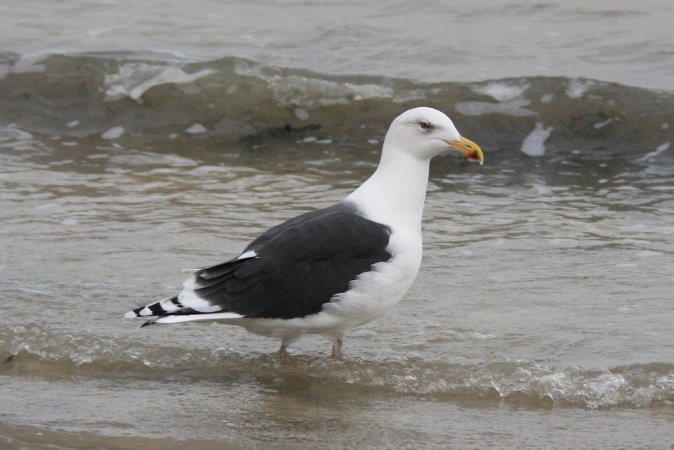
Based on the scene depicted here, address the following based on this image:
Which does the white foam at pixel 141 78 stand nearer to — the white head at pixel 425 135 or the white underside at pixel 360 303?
the white head at pixel 425 135

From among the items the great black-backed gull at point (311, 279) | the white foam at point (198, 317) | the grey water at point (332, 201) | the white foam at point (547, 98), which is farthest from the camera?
the white foam at point (547, 98)

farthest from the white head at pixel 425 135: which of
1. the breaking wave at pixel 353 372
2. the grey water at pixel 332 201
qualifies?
the breaking wave at pixel 353 372

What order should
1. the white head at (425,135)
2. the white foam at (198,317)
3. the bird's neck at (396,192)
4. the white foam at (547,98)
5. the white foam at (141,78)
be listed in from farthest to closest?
the white foam at (141,78) → the white foam at (547,98) → the white head at (425,135) → the bird's neck at (396,192) → the white foam at (198,317)

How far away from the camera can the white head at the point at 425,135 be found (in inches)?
212

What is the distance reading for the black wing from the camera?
195 inches

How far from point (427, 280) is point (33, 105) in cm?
536

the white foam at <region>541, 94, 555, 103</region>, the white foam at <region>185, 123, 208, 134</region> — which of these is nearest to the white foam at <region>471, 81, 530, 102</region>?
the white foam at <region>541, 94, 555, 103</region>

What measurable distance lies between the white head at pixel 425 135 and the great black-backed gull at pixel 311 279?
376 mm

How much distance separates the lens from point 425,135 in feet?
17.7

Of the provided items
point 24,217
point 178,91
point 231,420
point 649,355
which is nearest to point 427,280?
point 649,355

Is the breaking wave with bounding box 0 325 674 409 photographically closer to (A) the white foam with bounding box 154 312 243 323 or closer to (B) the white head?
(A) the white foam with bounding box 154 312 243 323

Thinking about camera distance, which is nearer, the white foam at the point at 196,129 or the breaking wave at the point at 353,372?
the breaking wave at the point at 353,372

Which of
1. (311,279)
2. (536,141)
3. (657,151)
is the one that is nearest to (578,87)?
(536,141)

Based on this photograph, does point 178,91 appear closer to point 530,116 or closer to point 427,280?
point 530,116
